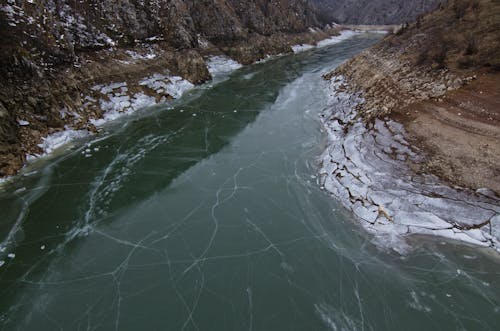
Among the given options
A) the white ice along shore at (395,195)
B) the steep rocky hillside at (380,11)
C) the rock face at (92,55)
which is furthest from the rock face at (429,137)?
the steep rocky hillside at (380,11)

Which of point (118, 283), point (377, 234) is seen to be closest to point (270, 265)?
point (377, 234)

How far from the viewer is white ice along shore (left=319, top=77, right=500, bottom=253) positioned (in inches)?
448

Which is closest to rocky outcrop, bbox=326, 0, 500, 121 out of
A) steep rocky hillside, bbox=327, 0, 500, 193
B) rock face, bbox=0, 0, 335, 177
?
steep rocky hillside, bbox=327, 0, 500, 193

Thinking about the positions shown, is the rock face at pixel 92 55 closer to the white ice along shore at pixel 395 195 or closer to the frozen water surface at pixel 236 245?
the frozen water surface at pixel 236 245

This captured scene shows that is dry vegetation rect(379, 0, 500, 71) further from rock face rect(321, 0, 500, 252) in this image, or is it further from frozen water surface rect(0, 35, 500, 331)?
frozen water surface rect(0, 35, 500, 331)

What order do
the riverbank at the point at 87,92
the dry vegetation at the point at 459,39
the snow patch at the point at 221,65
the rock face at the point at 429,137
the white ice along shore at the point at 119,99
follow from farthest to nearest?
the snow patch at the point at 221,65 → the dry vegetation at the point at 459,39 → the white ice along shore at the point at 119,99 → the riverbank at the point at 87,92 → the rock face at the point at 429,137

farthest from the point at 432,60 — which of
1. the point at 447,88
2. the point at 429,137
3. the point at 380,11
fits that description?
the point at 380,11

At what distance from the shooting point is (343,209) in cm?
1316

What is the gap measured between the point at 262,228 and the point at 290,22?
5764 centimetres

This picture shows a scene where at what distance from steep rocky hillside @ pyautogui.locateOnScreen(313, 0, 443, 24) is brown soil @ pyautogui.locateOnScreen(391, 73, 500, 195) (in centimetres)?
9090

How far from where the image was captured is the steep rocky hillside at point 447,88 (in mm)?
13949

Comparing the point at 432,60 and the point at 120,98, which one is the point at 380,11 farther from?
the point at 120,98

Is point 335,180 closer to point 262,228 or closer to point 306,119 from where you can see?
point 262,228

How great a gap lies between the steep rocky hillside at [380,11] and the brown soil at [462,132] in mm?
90901
